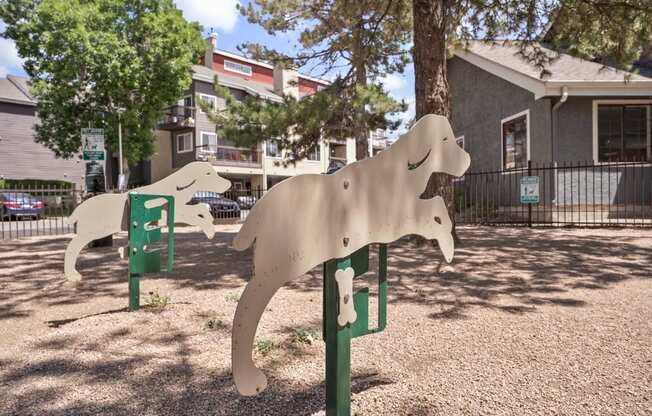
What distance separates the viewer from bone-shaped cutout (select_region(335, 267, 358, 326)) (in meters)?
2.17

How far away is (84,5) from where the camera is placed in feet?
69.9

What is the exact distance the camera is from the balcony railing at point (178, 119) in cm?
3183

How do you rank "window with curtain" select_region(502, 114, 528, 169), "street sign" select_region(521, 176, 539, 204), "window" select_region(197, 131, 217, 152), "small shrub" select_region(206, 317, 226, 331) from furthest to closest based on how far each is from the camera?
1. "window" select_region(197, 131, 217, 152)
2. "window with curtain" select_region(502, 114, 528, 169)
3. "street sign" select_region(521, 176, 539, 204)
4. "small shrub" select_region(206, 317, 226, 331)

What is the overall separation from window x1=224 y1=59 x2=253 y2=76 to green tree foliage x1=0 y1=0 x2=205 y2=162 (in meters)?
13.6

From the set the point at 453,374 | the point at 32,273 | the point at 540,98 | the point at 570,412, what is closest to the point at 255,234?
the point at 453,374

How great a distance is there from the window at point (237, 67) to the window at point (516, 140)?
90.5 feet

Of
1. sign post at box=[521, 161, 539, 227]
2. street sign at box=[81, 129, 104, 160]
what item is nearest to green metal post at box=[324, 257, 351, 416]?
street sign at box=[81, 129, 104, 160]

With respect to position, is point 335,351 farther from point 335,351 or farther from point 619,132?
point 619,132

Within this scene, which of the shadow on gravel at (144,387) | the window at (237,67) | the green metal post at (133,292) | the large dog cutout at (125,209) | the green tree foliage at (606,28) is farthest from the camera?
the window at (237,67)

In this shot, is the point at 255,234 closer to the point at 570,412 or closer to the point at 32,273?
the point at 570,412

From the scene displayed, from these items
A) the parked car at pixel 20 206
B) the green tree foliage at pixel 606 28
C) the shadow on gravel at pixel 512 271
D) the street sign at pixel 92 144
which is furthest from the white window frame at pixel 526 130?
the parked car at pixel 20 206

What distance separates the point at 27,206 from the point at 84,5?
9682 millimetres

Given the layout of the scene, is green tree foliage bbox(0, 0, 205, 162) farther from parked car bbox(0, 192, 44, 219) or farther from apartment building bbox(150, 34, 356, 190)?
apartment building bbox(150, 34, 356, 190)

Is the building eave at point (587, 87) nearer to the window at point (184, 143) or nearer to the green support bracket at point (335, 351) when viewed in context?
the green support bracket at point (335, 351)
